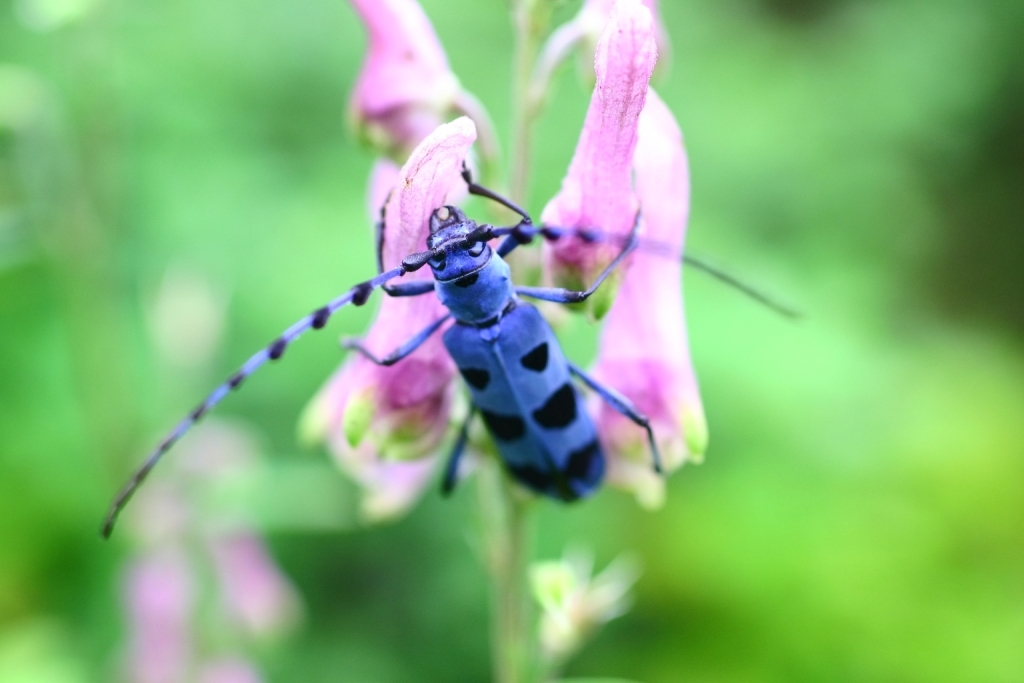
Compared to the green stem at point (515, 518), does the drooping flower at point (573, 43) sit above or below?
above

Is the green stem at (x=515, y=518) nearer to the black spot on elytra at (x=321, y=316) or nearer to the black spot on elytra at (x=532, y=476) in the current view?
the black spot on elytra at (x=532, y=476)

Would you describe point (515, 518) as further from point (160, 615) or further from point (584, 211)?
point (160, 615)

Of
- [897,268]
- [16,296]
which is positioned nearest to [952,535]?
[897,268]

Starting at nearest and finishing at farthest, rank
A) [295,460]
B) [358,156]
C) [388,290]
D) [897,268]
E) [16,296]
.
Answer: [388,290] → [295,460] → [16,296] → [358,156] → [897,268]

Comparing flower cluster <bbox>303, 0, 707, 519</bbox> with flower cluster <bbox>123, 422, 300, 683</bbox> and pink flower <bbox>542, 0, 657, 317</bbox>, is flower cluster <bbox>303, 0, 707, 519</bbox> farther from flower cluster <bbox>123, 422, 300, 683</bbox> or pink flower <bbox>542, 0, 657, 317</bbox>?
flower cluster <bbox>123, 422, 300, 683</bbox>

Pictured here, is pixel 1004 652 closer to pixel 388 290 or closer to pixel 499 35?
pixel 388 290

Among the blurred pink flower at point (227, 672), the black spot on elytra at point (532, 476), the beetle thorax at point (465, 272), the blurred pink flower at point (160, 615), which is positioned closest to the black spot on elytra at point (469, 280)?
the beetle thorax at point (465, 272)

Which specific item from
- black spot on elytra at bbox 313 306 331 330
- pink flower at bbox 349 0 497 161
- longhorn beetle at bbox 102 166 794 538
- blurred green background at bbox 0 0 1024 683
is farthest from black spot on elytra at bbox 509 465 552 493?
blurred green background at bbox 0 0 1024 683
